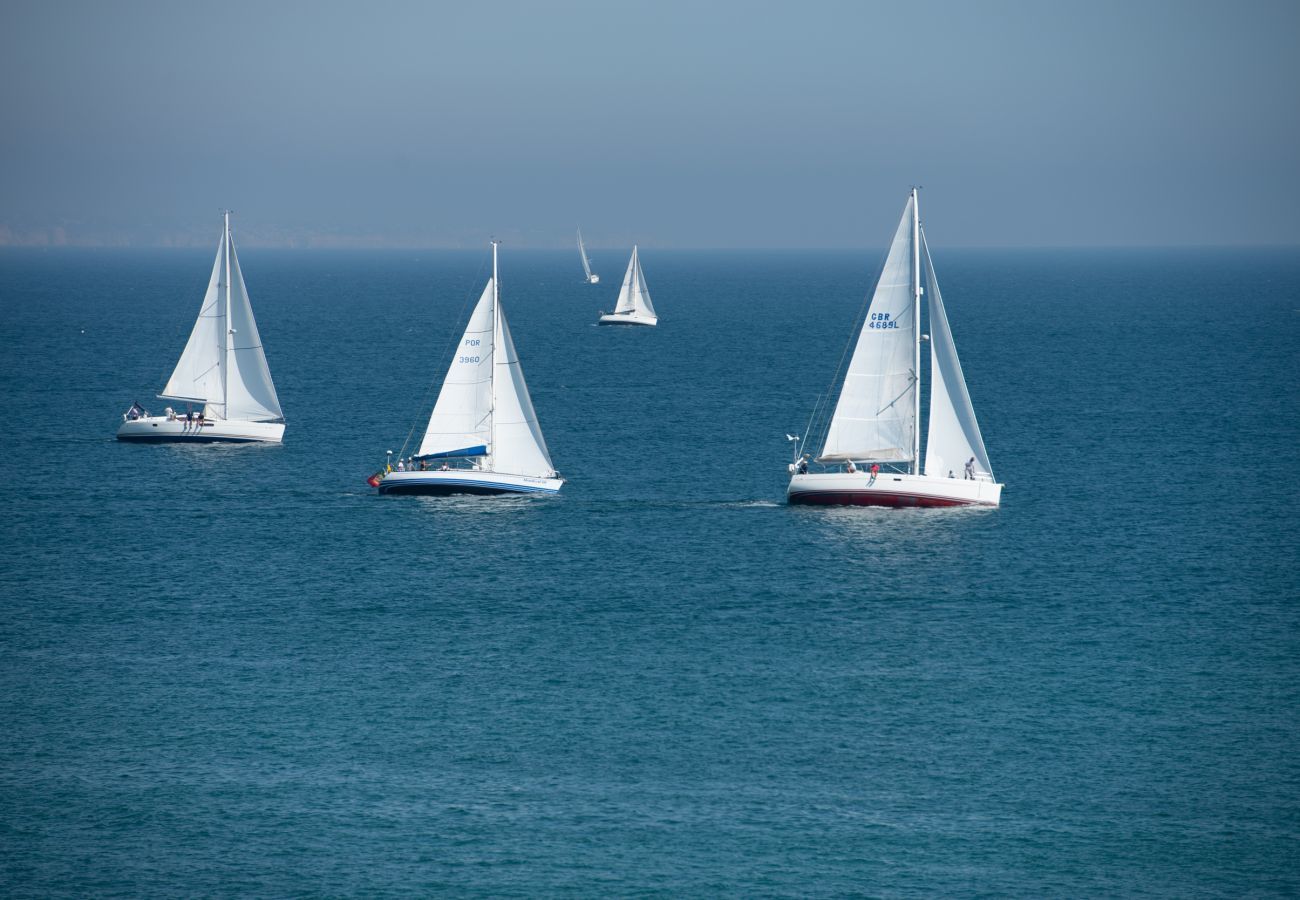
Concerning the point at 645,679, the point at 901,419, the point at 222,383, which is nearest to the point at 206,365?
the point at 222,383

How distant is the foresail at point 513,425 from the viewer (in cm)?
9538

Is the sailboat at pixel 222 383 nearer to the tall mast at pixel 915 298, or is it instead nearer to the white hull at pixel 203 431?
the white hull at pixel 203 431

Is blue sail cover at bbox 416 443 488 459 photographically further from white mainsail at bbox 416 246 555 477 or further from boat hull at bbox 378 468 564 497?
boat hull at bbox 378 468 564 497

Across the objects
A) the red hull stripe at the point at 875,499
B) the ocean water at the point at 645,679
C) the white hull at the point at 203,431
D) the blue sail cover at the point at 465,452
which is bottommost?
the ocean water at the point at 645,679

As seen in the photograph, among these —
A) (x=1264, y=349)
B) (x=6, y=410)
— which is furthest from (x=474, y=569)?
(x=1264, y=349)

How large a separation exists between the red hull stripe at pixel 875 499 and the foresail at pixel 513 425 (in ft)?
51.8

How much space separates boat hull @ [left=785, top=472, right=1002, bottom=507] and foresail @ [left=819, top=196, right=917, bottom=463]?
5.47ft

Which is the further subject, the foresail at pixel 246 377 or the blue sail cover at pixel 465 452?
the foresail at pixel 246 377

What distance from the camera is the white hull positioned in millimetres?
115000

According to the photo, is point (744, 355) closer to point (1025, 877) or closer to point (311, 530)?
point (311, 530)

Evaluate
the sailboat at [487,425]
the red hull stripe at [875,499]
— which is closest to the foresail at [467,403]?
the sailboat at [487,425]

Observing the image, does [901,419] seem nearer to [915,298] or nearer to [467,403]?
[915,298]

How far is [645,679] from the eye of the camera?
217 feet

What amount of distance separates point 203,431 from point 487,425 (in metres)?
29.2
